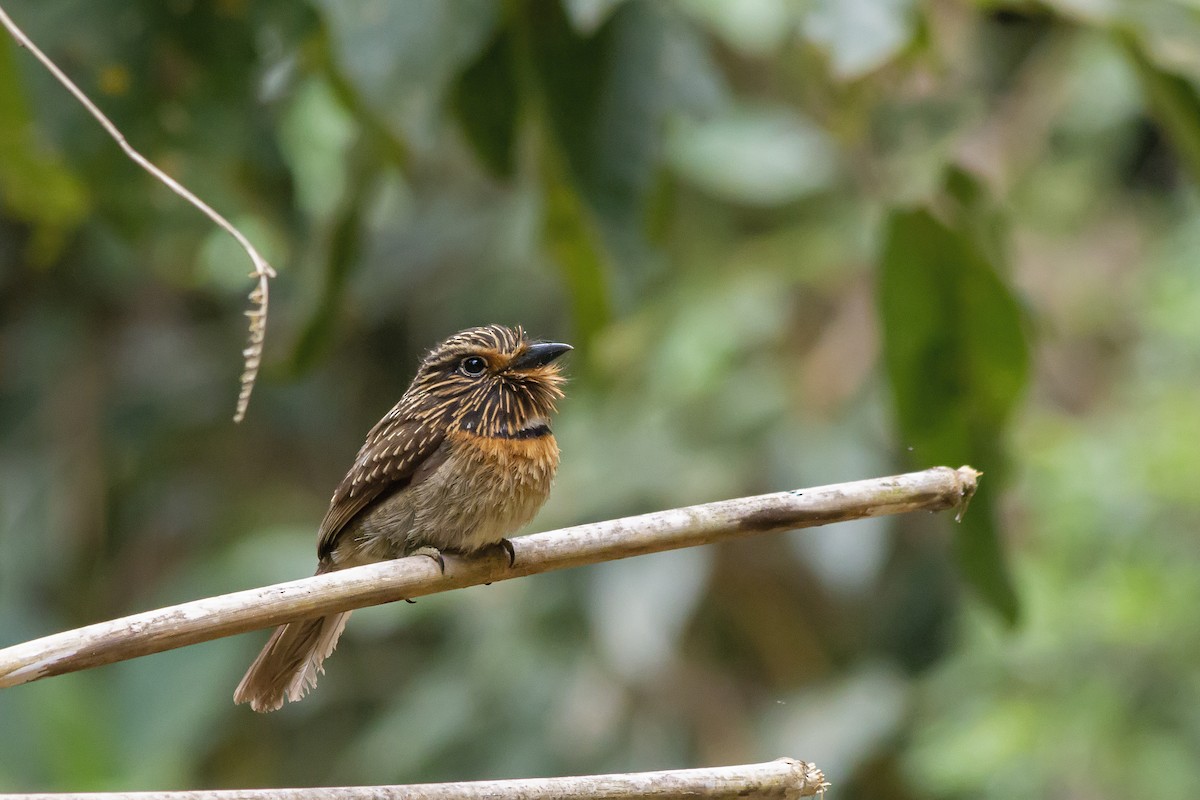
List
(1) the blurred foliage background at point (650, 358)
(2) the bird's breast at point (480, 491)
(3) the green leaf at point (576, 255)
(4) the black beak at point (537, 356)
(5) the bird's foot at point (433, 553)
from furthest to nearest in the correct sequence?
(3) the green leaf at point (576, 255)
(1) the blurred foliage background at point (650, 358)
(4) the black beak at point (537, 356)
(2) the bird's breast at point (480, 491)
(5) the bird's foot at point (433, 553)

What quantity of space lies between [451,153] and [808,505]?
16.0ft

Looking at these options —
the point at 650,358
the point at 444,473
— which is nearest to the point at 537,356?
the point at 444,473

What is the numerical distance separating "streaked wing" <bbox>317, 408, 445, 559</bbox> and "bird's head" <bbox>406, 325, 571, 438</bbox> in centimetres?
4

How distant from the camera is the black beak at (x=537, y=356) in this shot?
2510 mm

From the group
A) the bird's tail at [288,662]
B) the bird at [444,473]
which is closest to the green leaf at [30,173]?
the bird at [444,473]

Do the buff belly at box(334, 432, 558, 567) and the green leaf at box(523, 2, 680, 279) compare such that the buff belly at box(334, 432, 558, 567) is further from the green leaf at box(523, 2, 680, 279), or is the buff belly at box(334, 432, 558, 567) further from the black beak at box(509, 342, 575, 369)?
the green leaf at box(523, 2, 680, 279)

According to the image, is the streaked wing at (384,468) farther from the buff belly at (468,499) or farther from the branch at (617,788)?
the branch at (617,788)

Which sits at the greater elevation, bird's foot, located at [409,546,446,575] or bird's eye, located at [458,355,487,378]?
bird's eye, located at [458,355,487,378]

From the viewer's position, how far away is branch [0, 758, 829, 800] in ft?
4.74

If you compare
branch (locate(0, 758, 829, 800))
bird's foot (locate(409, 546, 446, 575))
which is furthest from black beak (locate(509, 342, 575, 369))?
branch (locate(0, 758, 829, 800))

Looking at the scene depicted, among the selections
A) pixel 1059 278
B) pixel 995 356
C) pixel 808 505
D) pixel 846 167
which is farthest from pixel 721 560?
pixel 808 505

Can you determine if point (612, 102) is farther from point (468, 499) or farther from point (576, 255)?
point (468, 499)

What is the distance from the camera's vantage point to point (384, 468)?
2.57 metres

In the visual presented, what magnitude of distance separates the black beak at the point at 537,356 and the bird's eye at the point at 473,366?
0.23 ft
